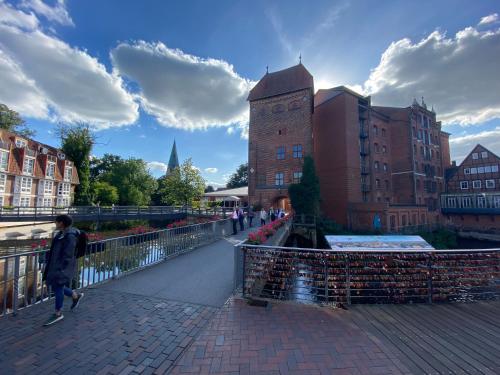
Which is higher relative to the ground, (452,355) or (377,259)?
(377,259)

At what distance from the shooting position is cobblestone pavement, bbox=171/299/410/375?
265 centimetres

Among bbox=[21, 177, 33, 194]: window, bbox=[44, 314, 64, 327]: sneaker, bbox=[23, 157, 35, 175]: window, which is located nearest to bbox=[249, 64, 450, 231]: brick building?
bbox=[44, 314, 64, 327]: sneaker

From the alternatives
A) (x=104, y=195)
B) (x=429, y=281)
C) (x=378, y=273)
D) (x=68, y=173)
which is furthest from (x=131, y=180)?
(x=429, y=281)

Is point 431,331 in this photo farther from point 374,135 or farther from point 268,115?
point 374,135

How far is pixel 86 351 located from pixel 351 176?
29006 mm

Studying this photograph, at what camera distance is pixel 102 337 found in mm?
3242

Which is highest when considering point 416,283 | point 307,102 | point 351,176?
point 307,102

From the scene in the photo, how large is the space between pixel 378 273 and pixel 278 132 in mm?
26648

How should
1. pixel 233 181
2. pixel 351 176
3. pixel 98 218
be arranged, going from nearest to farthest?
pixel 98 218, pixel 351 176, pixel 233 181

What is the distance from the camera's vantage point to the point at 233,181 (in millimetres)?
68938

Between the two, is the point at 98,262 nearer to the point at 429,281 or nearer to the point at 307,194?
the point at 429,281

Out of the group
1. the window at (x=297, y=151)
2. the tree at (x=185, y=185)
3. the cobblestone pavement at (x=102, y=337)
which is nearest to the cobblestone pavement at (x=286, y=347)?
the cobblestone pavement at (x=102, y=337)

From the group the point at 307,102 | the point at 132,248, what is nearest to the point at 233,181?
the point at 307,102

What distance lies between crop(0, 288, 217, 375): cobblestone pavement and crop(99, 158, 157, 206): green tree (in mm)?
44926
